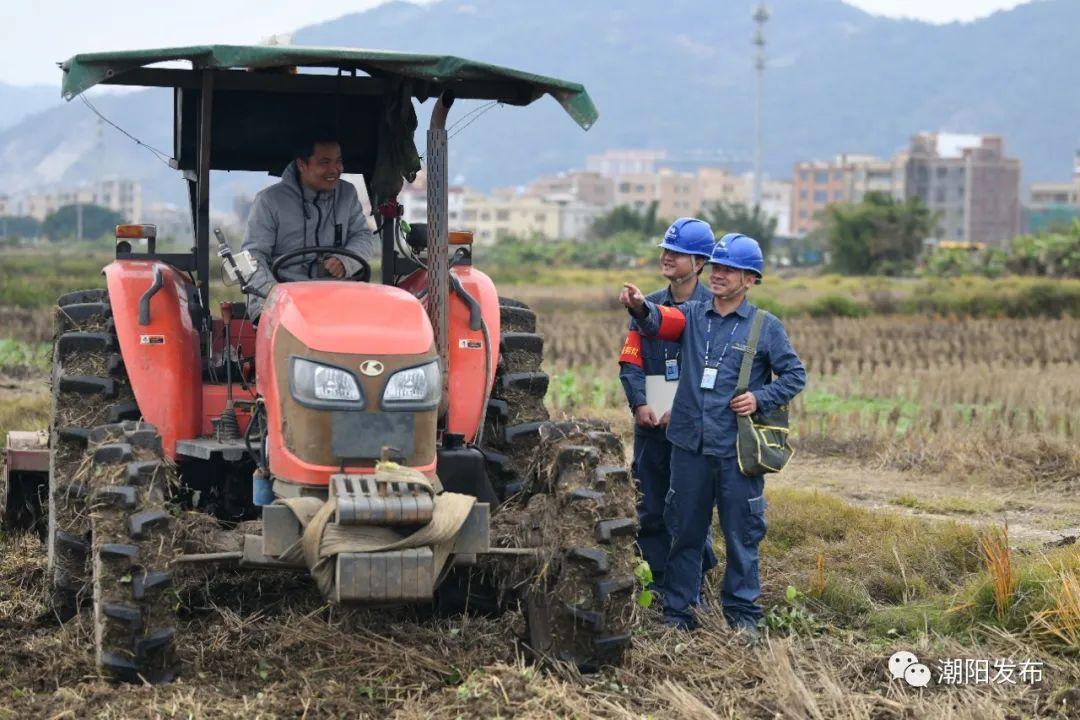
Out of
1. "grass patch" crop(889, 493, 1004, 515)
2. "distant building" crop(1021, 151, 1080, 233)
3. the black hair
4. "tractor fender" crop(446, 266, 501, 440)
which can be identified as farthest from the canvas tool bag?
"distant building" crop(1021, 151, 1080, 233)

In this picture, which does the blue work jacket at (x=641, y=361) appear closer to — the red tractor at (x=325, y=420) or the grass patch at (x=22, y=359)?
the red tractor at (x=325, y=420)

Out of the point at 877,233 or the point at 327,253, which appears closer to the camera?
the point at 327,253

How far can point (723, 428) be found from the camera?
711 centimetres

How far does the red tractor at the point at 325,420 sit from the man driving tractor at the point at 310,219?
224 mm

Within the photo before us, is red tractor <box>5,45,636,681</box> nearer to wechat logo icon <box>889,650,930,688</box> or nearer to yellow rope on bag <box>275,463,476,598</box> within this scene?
yellow rope on bag <box>275,463,476,598</box>

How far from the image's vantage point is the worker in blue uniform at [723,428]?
23.3 ft

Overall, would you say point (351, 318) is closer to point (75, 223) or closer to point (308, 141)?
point (308, 141)

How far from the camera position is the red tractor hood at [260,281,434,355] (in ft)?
19.3

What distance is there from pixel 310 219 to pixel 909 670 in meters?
3.30

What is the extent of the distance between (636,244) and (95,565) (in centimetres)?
7564

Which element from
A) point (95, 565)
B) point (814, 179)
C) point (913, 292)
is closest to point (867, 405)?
point (95, 565)

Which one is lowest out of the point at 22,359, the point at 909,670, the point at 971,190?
the point at 22,359

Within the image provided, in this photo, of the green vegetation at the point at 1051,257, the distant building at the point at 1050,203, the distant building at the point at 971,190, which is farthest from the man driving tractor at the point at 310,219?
the distant building at the point at 971,190

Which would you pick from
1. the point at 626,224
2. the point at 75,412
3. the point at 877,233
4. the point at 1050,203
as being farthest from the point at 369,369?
the point at 1050,203
